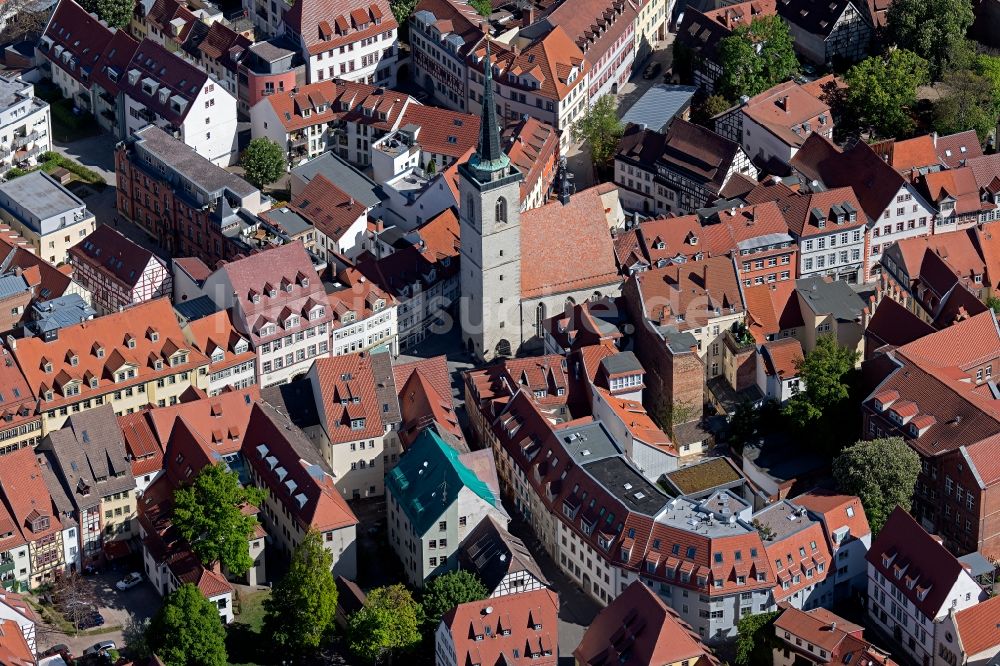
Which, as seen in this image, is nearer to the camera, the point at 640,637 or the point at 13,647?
the point at 13,647

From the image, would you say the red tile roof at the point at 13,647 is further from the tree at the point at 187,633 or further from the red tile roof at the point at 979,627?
the red tile roof at the point at 979,627

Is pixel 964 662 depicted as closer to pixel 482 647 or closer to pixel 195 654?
pixel 482 647

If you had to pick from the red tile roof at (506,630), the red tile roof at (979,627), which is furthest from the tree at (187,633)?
the red tile roof at (979,627)

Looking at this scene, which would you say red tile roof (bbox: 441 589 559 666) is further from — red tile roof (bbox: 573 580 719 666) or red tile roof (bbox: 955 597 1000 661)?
red tile roof (bbox: 955 597 1000 661)

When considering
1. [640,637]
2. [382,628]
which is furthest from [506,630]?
[640,637]

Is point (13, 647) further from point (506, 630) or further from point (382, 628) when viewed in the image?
point (506, 630)

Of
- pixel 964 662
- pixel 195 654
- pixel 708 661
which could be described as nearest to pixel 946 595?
pixel 964 662
